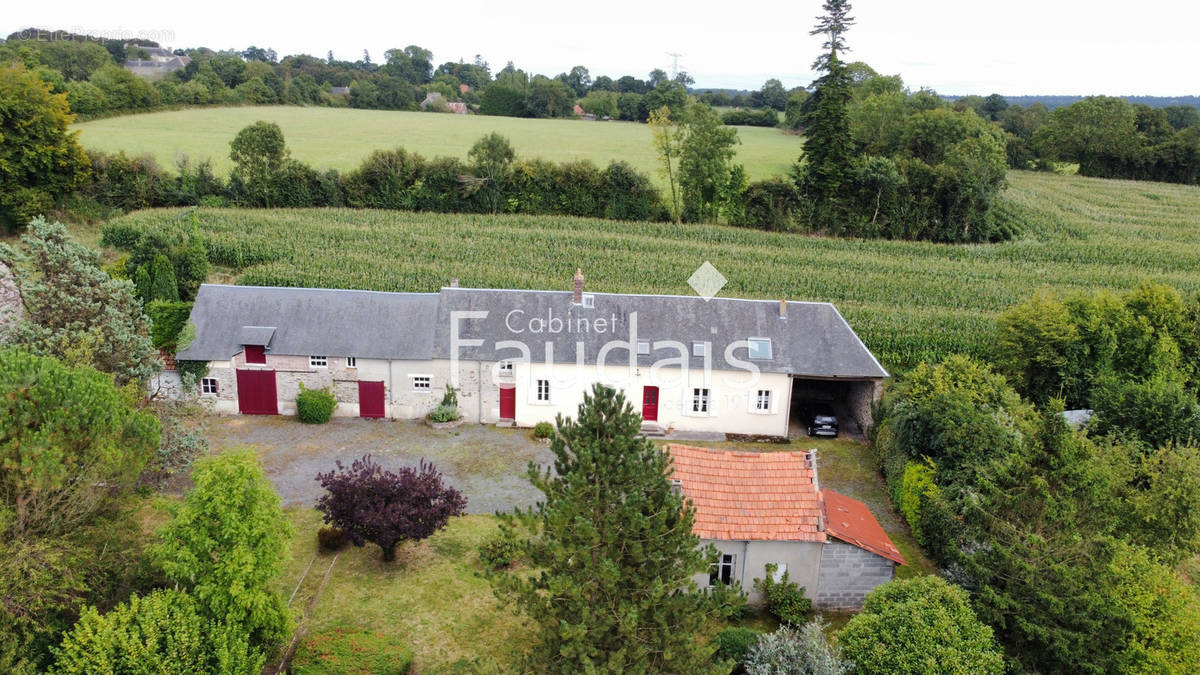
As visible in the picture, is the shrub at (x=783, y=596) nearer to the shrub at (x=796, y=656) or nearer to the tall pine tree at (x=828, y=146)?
the shrub at (x=796, y=656)

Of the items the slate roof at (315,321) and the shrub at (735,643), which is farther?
the slate roof at (315,321)

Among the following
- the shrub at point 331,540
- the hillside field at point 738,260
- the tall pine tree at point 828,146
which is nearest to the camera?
the shrub at point 331,540

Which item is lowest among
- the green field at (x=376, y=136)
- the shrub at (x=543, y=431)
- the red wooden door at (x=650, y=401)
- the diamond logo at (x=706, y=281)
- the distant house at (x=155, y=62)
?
the shrub at (x=543, y=431)

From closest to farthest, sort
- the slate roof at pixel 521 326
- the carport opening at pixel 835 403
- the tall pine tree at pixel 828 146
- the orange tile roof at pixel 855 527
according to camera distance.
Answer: the orange tile roof at pixel 855 527 < the slate roof at pixel 521 326 < the carport opening at pixel 835 403 < the tall pine tree at pixel 828 146

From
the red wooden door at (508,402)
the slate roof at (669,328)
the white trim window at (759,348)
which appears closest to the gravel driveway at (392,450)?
the red wooden door at (508,402)

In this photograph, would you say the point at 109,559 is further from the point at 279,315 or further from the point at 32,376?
the point at 279,315

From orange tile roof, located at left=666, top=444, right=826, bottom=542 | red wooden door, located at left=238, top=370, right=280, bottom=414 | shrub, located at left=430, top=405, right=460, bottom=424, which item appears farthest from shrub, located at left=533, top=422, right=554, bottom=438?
red wooden door, located at left=238, top=370, right=280, bottom=414

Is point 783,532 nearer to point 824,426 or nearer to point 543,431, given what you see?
point 824,426

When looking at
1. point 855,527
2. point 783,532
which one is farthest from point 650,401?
point 783,532
